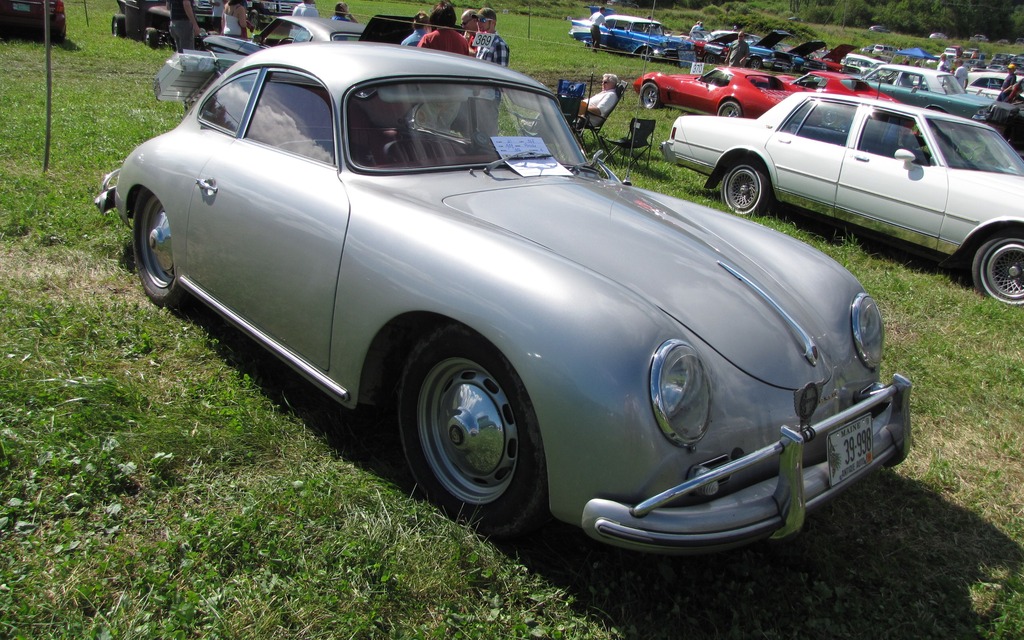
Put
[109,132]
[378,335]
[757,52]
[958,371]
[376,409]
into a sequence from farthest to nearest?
[757,52], [109,132], [958,371], [376,409], [378,335]

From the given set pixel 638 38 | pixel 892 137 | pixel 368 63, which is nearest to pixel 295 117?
pixel 368 63

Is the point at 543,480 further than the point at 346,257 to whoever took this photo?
No

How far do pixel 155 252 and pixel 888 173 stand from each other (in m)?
5.85

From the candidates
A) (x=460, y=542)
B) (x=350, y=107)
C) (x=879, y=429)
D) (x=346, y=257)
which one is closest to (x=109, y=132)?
(x=350, y=107)

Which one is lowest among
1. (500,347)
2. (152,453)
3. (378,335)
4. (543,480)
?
(152,453)

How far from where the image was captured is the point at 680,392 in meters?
2.16

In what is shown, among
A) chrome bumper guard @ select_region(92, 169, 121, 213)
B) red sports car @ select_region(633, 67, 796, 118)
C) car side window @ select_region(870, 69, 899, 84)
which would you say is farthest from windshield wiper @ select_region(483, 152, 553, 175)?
car side window @ select_region(870, 69, 899, 84)

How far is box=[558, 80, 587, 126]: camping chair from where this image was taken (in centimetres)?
929

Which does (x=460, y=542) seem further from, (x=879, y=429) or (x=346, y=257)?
(x=879, y=429)

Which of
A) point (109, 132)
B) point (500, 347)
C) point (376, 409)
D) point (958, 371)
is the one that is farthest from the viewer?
point (109, 132)

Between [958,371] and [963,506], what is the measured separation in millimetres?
1532

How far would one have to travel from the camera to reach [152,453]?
2.84m

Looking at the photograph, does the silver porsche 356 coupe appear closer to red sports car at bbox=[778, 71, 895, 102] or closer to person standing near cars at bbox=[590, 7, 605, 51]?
red sports car at bbox=[778, 71, 895, 102]

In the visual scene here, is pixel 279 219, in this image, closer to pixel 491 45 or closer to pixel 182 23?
pixel 491 45
